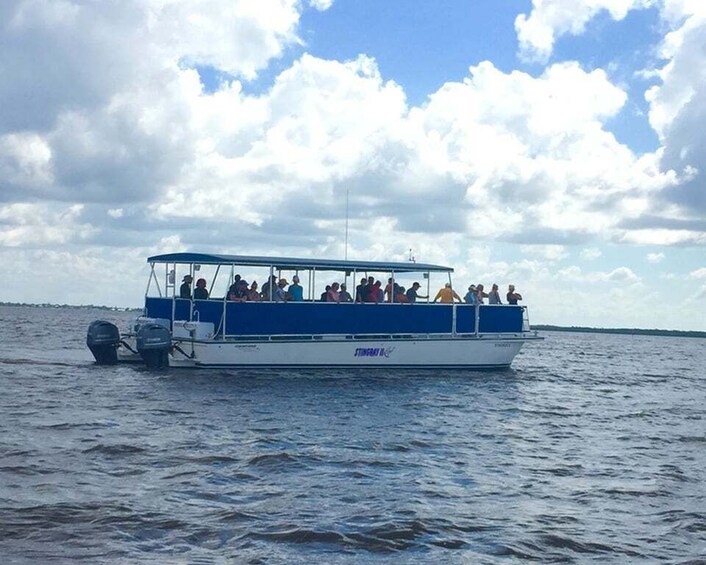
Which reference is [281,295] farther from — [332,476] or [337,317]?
[332,476]

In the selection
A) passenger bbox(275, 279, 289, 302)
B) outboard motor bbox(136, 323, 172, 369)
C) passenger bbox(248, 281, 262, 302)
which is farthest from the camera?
passenger bbox(275, 279, 289, 302)

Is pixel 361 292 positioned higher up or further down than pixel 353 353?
higher up

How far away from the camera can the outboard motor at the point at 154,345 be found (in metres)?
25.0

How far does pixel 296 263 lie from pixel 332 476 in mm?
15047

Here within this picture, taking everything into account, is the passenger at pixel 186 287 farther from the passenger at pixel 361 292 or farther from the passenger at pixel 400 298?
the passenger at pixel 400 298

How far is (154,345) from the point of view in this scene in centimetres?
2495

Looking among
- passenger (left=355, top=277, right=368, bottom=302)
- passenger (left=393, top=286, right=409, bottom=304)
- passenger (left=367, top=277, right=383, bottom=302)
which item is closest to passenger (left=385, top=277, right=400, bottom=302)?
passenger (left=393, top=286, right=409, bottom=304)

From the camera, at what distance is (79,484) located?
1105 cm

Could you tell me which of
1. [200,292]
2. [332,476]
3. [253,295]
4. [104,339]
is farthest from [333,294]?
[332,476]

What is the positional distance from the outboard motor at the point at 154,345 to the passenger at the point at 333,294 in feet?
16.7

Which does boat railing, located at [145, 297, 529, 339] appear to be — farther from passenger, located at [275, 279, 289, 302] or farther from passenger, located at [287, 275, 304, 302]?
passenger, located at [287, 275, 304, 302]

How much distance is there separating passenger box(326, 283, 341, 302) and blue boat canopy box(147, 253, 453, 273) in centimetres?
64

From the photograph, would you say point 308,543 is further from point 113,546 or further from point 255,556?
point 113,546

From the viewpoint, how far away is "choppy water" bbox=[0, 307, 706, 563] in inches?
354
